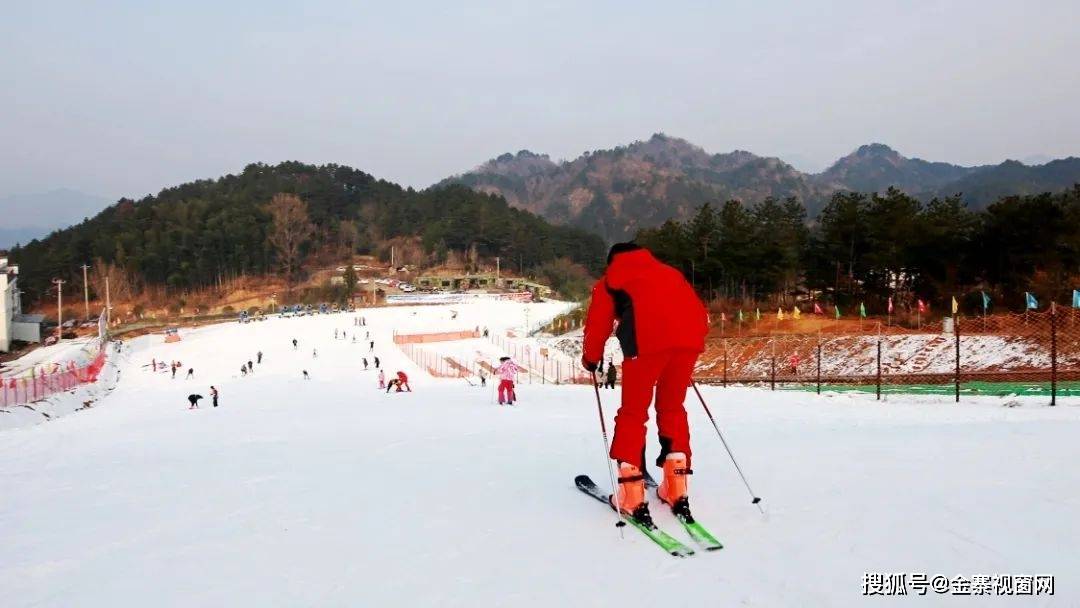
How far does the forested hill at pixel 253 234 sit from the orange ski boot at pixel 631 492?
109m

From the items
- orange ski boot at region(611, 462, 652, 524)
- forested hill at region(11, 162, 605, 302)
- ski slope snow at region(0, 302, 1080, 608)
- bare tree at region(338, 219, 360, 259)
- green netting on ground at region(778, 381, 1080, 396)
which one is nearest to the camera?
ski slope snow at region(0, 302, 1080, 608)

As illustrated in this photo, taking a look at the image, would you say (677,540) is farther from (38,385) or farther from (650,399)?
(38,385)

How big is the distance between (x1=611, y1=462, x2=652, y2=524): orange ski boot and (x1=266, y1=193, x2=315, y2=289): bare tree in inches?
4413

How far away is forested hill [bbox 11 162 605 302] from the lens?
364 ft

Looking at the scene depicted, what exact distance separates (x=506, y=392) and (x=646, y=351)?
9.85 meters

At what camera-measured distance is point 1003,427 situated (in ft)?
22.8

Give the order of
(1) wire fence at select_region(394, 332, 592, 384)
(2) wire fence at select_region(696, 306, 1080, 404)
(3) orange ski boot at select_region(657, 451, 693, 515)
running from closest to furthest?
(3) orange ski boot at select_region(657, 451, 693, 515), (2) wire fence at select_region(696, 306, 1080, 404), (1) wire fence at select_region(394, 332, 592, 384)

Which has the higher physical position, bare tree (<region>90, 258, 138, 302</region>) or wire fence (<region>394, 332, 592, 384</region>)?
bare tree (<region>90, 258, 138, 302</region>)

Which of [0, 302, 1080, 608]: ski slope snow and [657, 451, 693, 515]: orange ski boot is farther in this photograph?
[657, 451, 693, 515]: orange ski boot

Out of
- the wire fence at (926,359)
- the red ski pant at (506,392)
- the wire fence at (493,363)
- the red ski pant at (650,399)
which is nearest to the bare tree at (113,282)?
the wire fence at (493,363)

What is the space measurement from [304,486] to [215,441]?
429 centimetres

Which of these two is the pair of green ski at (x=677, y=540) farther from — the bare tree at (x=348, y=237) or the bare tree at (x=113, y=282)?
the bare tree at (x=348, y=237)

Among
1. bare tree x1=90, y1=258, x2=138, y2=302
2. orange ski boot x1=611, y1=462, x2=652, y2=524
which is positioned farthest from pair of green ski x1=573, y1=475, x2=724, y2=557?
bare tree x1=90, y1=258, x2=138, y2=302

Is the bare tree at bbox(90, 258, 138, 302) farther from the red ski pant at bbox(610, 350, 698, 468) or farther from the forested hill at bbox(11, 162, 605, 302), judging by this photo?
the red ski pant at bbox(610, 350, 698, 468)
